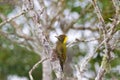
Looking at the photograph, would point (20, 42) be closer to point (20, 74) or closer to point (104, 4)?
point (104, 4)

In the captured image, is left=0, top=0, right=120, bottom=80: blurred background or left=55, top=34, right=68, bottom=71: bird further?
left=0, top=0, right=120, bottom=80: blurred background

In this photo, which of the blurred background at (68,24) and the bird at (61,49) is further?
the blurred background at (68,24)

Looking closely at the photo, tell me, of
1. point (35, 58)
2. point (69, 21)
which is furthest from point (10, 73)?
point (69, 21)

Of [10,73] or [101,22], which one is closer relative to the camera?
[101,22]

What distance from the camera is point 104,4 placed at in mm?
3180

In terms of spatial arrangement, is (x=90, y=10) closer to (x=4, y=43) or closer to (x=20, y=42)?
(x=20, y=42)

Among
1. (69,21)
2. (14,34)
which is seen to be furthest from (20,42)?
(69,21)

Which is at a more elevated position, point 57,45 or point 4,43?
point 4,43

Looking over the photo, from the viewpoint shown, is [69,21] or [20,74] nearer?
[69,21]

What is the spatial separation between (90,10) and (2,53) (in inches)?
70.2

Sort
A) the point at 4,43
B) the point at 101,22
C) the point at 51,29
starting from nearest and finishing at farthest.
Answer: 1. the point at 101,22
2. the point at 51,29
3. the point at 4,43

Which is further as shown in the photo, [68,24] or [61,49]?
[68,24]

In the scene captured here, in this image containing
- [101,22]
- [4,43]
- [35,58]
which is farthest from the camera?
[35,58]

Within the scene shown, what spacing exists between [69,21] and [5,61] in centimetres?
160
